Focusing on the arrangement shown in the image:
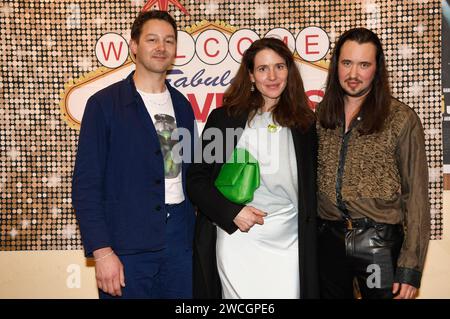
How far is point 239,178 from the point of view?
2752 mm

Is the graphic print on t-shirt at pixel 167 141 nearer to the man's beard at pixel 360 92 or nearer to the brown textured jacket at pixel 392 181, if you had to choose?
the brown textured jacket at pixel 392 181

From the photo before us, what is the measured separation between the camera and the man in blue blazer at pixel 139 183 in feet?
8.99

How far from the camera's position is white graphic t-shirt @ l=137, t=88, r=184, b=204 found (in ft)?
9.55

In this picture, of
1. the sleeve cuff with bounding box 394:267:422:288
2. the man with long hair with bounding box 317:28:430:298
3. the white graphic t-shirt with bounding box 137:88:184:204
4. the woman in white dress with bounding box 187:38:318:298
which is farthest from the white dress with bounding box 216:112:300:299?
the sleeve cuff with bounding box 394:267:422:288

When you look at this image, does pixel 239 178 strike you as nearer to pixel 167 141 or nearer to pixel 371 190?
pixel 167 141

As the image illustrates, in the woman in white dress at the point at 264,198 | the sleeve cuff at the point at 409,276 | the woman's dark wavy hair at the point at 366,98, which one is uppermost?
the woman's dark wavy hair at the point at 366,98

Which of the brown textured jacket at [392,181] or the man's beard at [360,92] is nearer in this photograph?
the brown textured jacket at [392,181]

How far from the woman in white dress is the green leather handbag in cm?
3

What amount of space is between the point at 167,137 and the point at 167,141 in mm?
22

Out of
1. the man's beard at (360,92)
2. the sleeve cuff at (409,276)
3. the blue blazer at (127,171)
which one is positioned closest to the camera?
the sleeve cuff at (409,276)

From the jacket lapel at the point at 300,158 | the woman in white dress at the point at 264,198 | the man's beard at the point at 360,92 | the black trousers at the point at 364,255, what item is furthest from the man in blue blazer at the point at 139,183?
the man's beard at the point at 360,92

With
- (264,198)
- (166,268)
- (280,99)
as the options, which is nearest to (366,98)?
(280,99)

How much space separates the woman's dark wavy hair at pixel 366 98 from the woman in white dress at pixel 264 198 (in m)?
0.13

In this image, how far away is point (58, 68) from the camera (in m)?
3.98
